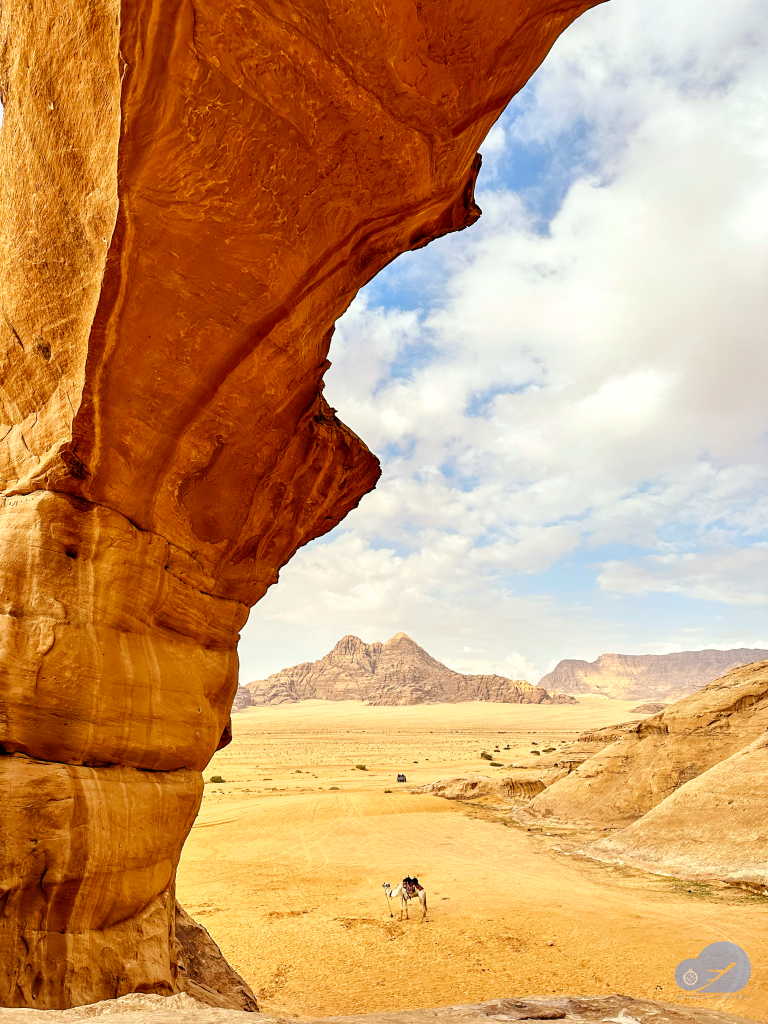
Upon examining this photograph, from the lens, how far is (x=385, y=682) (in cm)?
15150

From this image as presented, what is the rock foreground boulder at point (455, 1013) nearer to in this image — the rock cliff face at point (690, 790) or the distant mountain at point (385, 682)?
the rock cliff face at point (690, 790)

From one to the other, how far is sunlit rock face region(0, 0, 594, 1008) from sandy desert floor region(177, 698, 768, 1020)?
4550 mm

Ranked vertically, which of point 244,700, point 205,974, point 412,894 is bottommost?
point 244,700

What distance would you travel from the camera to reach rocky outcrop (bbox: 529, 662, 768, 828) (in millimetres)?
17812

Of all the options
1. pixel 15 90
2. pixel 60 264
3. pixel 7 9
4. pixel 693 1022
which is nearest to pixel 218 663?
pixel 60 264

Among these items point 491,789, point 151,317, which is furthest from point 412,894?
point 491,789

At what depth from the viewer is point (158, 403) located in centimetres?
537

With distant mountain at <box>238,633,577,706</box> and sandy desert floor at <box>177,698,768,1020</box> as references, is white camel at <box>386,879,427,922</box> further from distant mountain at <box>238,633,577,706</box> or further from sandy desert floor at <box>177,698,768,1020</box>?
distant mountain at <box>238,633,577,706</box>

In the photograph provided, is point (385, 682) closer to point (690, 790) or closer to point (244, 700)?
point (244, 700)

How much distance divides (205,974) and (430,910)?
233 inches

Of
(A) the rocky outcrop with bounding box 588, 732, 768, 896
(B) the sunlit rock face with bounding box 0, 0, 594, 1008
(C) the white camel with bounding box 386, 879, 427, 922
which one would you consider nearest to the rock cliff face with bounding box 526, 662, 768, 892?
(A) the rocky outcrop with bounding box 588, 732, 768, 896

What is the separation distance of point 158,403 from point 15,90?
299 cm

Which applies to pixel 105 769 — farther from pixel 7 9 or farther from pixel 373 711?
pixel 373 711

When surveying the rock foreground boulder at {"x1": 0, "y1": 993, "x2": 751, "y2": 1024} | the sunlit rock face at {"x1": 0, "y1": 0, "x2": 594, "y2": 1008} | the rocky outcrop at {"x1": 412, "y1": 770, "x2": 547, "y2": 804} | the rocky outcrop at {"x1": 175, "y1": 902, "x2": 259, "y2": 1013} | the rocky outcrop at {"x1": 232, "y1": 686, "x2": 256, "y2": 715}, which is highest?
the sunlit rock face at {"x1": 0, "y1": 0, "x2": 594, "y2": 1008}
